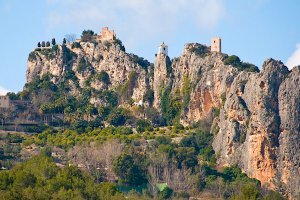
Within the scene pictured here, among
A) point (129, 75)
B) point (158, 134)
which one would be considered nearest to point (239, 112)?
point (158, 134)

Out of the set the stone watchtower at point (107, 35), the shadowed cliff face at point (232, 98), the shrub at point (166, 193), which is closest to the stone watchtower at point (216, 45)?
the shadowed cliff face at point (232, 98)

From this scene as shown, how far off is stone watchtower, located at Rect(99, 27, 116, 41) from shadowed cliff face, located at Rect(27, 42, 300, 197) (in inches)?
83.6

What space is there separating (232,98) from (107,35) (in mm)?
27721

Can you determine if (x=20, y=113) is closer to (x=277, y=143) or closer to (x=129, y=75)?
(x=129, y=75)

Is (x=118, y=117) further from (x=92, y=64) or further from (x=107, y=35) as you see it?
(x=107, y=35)

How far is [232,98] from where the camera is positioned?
374ft

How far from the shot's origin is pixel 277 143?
108188mm

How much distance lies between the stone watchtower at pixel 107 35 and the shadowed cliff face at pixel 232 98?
2.12 m

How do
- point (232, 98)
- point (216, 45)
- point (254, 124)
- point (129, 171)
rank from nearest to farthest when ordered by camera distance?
point (129, 171)
point (254, 124)
point (232, 98)
point (216, 45)

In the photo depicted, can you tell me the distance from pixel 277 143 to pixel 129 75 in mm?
27628

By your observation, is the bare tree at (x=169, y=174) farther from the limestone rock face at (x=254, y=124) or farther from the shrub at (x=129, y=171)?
the limestone rock face at (x=254, y=124)

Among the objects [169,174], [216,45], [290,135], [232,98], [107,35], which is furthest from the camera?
[107,35]

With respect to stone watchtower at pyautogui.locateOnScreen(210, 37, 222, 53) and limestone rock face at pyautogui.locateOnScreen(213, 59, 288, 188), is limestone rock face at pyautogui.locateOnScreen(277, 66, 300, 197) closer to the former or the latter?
limestone rock face at pyautogui.locateOnScreen(213, 59, 288, 188)

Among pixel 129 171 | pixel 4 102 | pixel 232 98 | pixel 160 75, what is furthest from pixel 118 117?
pixel 129 171
